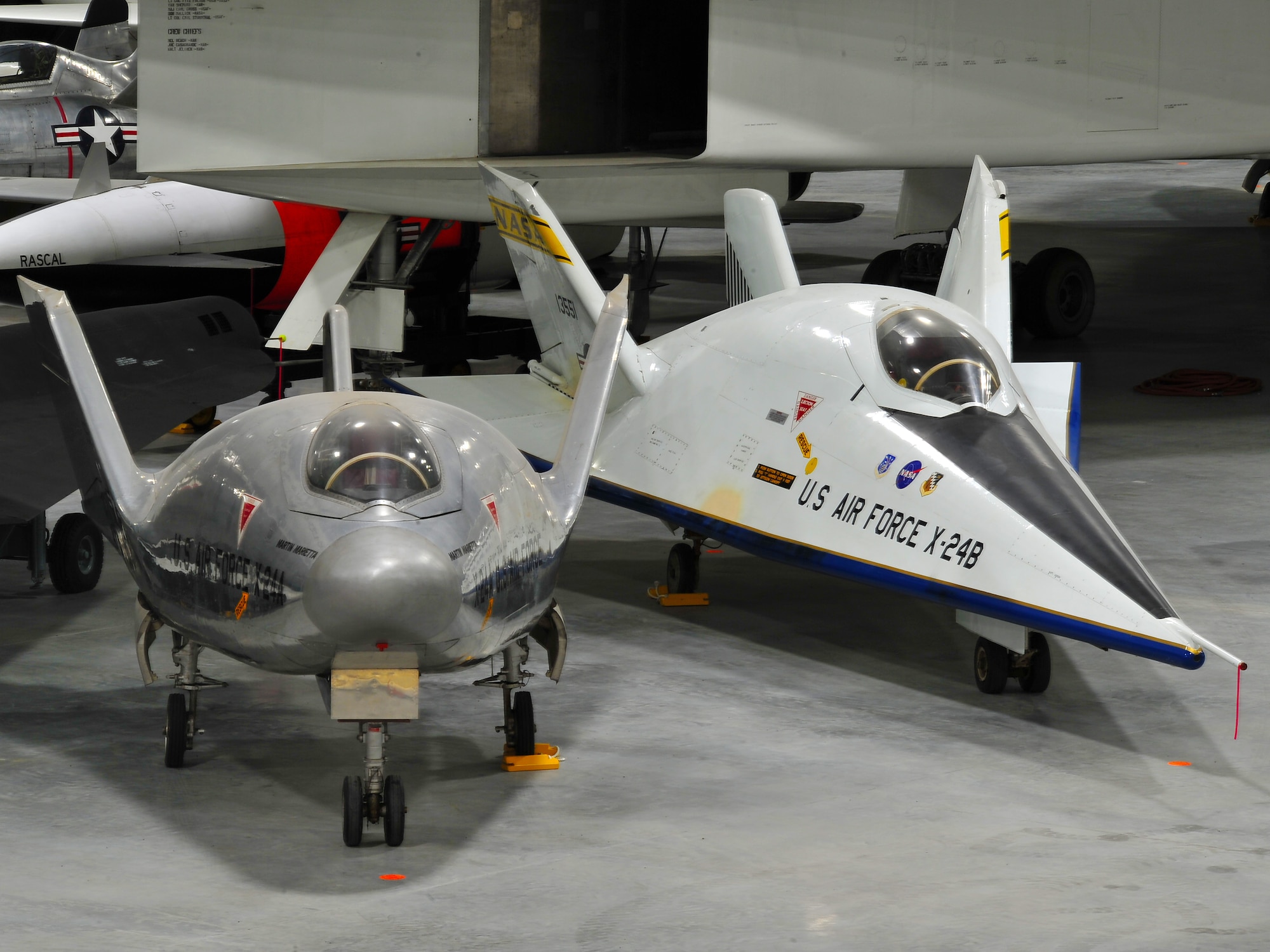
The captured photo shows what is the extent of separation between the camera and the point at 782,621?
1013 cm

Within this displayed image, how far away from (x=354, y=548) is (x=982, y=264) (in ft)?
22.5

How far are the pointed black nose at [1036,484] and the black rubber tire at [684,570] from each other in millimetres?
2139

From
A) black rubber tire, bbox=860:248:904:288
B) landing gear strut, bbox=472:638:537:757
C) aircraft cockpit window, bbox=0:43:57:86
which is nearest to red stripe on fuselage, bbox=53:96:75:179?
aircraft cockpit window, bbox=0:43:57:86

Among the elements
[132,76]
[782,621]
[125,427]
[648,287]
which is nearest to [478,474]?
[782,621]

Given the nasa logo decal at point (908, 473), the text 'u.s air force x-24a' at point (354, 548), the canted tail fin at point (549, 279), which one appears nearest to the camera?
the text 'u.s air force x-24a' at point (354, 548)

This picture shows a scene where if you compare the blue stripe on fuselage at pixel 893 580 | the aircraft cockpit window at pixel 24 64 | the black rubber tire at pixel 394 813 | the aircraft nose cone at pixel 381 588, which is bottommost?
the black rubber tire at pixel 394 813

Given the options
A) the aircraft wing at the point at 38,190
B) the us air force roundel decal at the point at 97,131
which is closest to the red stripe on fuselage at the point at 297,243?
the aircraft wing at the point at 38,190

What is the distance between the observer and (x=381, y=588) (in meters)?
5.74

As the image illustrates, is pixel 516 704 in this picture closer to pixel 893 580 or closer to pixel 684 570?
pixel 893 580

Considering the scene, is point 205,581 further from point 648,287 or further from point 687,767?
point 648,287

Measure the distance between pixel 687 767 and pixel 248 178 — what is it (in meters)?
9.23

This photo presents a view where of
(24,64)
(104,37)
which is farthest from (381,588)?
(104,37)

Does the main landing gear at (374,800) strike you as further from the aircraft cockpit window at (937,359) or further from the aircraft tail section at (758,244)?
the aircraft tail section at (758,244)

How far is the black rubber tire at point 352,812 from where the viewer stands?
21.1 ft
